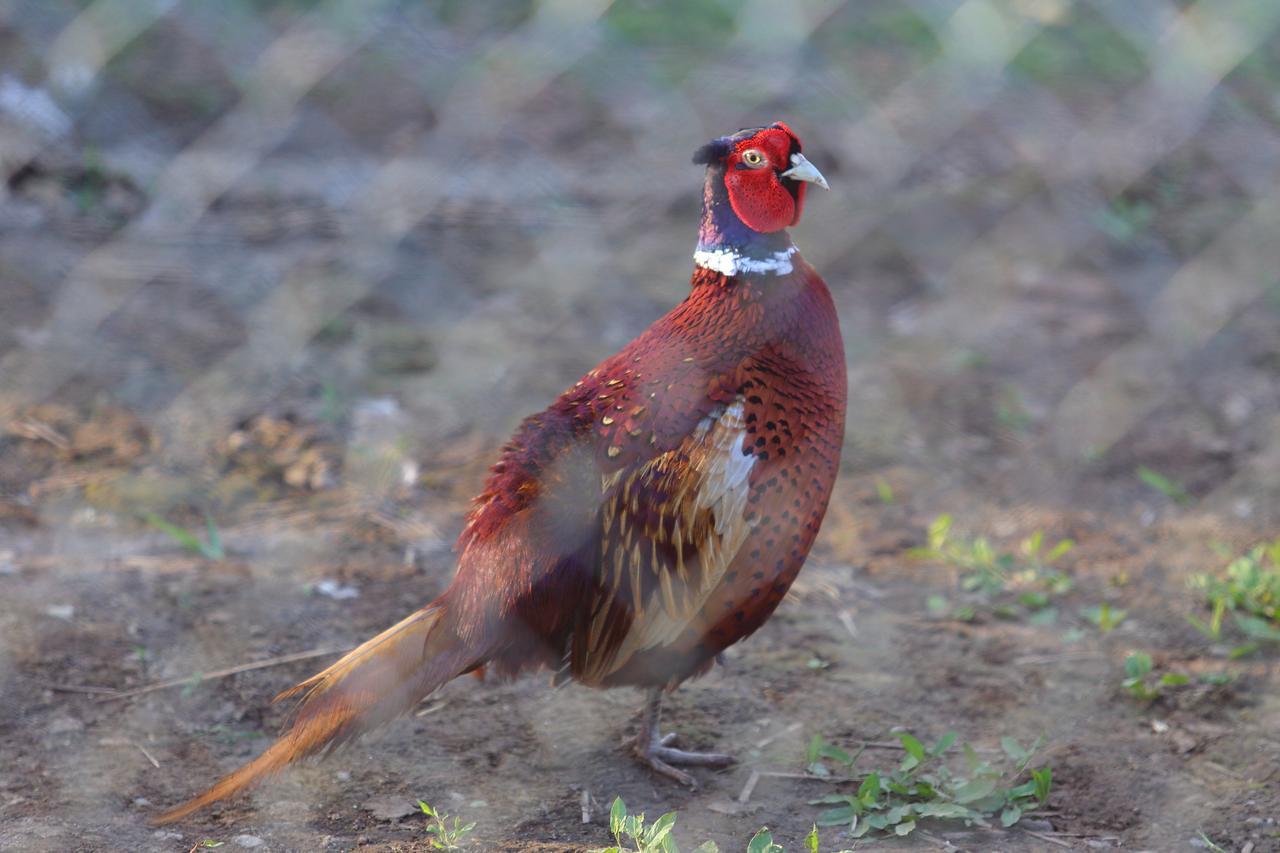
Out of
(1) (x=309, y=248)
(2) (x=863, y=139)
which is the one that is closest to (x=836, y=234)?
(2) (x=863, y=139)

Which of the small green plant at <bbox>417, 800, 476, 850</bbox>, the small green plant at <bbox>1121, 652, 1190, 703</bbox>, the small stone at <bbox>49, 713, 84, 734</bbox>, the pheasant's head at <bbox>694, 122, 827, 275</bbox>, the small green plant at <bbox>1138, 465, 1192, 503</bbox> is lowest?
the small green plant at <bbox>417, 800, 476, 850</bbox>

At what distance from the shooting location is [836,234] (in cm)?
452

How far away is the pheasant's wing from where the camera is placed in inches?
87.1

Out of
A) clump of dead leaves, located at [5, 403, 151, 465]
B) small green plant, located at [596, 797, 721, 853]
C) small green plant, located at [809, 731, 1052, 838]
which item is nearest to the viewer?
small green plant, located at [596, 797, 721, 853]

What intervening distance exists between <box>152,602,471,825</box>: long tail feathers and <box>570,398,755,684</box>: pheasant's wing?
248 mm

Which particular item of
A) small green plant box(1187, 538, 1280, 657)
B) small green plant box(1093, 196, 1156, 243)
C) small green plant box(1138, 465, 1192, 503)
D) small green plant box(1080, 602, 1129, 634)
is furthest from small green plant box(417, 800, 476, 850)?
small green plant box(1093, 196, 1156, 243)

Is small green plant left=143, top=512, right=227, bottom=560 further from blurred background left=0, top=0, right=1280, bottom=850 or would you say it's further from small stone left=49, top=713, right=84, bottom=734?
small stone left=49, top=713, right=84, bottom=734

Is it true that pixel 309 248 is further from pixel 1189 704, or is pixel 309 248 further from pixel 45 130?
pixel 1189 704

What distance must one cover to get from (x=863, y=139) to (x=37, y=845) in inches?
150

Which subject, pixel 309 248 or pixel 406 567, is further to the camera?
pixel 309 248

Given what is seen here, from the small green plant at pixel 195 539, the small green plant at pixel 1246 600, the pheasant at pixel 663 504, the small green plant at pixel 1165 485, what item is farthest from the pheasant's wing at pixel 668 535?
the small green plant at pixel 1165 485

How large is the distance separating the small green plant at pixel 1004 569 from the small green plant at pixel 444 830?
48.2 inches

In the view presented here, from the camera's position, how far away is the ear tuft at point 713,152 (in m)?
2.35

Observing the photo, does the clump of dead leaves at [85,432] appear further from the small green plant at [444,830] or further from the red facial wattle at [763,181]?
the red facial wattle at [763,181]
